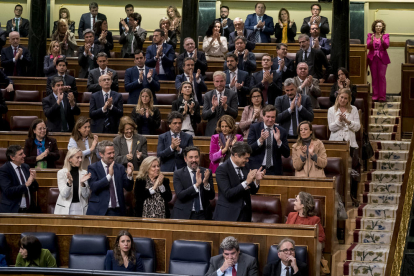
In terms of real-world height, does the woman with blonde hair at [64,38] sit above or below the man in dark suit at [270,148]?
above

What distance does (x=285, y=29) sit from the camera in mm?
10258

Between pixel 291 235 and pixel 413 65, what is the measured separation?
16.2ft

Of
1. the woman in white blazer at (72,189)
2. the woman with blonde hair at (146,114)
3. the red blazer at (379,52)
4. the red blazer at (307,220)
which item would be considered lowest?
the red blazer at (307,220)

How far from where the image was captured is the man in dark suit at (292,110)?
6.68m

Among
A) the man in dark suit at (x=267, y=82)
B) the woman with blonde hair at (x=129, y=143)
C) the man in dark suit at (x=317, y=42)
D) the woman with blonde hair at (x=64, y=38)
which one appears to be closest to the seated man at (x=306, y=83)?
the man in dark suit at (x=267, y=82)

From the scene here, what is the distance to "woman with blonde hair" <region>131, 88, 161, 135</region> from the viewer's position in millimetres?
6688

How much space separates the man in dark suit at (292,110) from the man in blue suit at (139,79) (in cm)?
148

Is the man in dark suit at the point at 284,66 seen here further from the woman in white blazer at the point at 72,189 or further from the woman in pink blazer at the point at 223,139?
the woman in white blazer at the point at 72,189

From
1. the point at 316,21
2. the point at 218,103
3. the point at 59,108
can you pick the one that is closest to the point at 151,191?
the point at 218,103

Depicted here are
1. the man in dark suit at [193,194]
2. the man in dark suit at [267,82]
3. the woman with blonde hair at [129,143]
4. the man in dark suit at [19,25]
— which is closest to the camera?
the man in dark suit at [193,194]

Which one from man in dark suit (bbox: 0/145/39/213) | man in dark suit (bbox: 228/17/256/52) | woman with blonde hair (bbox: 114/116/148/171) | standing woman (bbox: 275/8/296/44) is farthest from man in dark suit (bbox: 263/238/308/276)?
standing woman (bbox: 275/8/296/44)

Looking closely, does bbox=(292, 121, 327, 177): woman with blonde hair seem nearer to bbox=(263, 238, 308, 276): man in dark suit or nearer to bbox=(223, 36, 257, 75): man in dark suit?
bbox=(263, 238, 308, 276): man in dark suit

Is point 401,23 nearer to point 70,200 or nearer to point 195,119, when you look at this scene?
point 195,119

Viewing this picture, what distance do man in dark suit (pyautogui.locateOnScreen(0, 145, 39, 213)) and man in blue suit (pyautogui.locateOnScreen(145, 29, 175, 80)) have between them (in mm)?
2852
